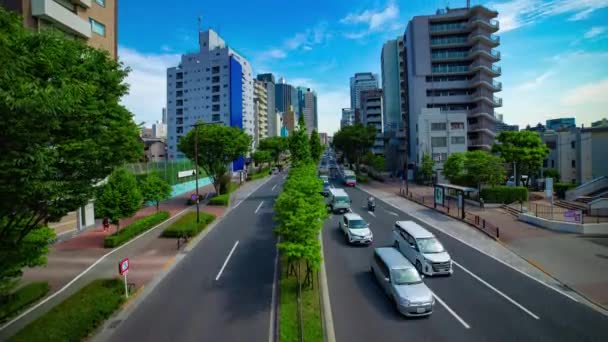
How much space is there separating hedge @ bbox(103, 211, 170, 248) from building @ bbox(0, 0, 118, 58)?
14.7 metres

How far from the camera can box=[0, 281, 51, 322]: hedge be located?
12703 millimetres

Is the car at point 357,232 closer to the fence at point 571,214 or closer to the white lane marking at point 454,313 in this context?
the white lane marking at point 454,313

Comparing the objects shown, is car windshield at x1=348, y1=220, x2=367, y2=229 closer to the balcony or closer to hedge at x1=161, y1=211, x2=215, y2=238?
hedge at x1=161, y1=211, x2=215, y2=238

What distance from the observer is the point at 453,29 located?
60500mm

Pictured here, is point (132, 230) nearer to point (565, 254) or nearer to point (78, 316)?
point (78, 316)

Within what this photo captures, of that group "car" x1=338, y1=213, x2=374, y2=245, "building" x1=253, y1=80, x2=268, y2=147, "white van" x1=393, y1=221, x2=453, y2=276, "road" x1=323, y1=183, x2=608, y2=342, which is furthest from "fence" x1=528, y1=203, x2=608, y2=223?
"building" x1=253, y1=80, x2=268, y2=147

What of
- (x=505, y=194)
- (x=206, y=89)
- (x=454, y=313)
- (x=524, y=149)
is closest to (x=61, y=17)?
(x=454, y=313)

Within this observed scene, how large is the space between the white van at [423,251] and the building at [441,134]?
40.5 meters

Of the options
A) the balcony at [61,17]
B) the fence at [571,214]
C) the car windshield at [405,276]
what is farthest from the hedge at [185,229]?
the fence at [571,214]

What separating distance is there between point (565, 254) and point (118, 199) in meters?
29.6

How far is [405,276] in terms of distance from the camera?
534 inches

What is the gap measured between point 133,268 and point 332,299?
39.0ft

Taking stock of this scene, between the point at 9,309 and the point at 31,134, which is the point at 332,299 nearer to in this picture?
the point at 31,134

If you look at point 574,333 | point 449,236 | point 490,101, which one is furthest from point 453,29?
point 574,333
